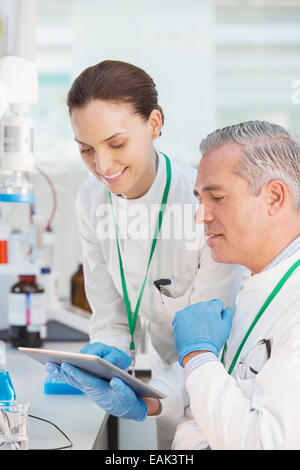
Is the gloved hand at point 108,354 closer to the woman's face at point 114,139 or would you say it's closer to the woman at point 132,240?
the woman at point 132,240

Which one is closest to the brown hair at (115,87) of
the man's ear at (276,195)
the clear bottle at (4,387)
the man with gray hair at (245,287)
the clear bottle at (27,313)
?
the man with gray hair at (245,287)

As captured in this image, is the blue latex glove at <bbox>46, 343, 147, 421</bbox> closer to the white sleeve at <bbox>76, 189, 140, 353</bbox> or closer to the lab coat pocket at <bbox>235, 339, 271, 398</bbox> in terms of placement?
the lab coat pocket at <bbox>235, 339, 271, 398</bbox>

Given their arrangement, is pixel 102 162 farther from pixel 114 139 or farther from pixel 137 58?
pixel 137 58

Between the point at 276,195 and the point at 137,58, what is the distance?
167cm

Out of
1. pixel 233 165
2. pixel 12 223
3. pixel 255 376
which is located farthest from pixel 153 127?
pixel 12 223

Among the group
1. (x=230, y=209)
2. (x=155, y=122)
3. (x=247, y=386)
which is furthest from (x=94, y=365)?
(x=155, y=122)

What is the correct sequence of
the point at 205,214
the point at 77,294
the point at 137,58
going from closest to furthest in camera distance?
the point at 205,214, the point at 137,58, the point at 77,294

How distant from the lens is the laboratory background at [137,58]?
2.62 meters

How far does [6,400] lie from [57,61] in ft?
7.11

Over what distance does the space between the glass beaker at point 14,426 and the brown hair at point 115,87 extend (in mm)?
640

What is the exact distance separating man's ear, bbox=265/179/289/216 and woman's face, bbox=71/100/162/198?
36 cm

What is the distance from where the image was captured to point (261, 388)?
95 centimetres

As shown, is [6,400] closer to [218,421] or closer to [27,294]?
[218,421]

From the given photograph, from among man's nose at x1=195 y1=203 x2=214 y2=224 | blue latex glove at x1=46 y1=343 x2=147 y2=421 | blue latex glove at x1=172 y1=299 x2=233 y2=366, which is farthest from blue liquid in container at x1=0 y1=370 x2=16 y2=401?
man's nose at x1=195 y1=203 x2=214 y2=224
